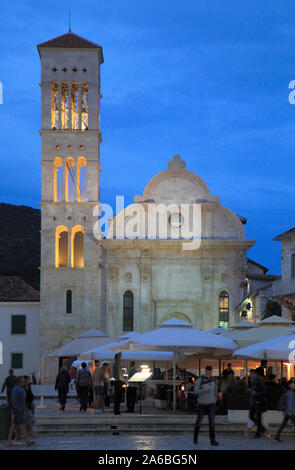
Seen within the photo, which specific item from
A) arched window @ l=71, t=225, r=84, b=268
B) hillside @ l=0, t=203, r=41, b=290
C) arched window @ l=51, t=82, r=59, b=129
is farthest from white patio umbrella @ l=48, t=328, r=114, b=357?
hillside @ l=0, t=203, r=41, b=290

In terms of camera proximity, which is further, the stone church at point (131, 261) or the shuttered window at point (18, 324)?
the shuttered window at point (18, 324)

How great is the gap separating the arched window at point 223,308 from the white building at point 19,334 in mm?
11547

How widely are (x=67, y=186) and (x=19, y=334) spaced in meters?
→ 9.85

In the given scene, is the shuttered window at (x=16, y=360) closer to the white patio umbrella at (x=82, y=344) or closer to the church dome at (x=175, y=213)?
the church dome at (x=175, y=213)

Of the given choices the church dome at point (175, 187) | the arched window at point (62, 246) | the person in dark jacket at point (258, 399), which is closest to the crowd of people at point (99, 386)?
the person in dark jacket at point (258, 399)

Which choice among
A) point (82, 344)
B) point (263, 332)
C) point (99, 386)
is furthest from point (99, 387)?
point (82, 344)

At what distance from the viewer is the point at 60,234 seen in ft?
168

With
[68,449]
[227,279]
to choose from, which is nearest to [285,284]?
[227,279]

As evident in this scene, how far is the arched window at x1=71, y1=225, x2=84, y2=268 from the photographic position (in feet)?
167

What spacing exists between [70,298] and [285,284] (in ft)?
58.2

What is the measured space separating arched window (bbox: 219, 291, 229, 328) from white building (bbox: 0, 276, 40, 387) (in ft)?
37.9

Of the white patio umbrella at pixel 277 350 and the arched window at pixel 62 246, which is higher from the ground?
the arched window at pixel 62 246

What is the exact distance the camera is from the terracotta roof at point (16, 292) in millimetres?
54969
